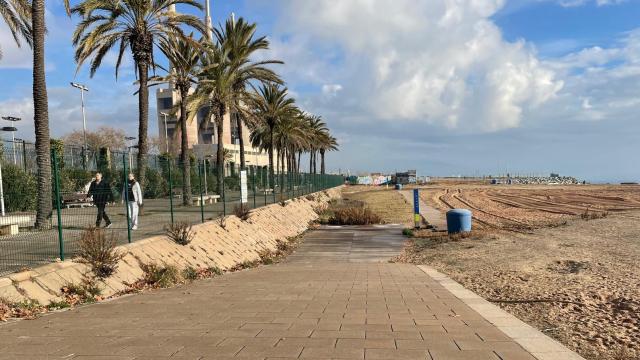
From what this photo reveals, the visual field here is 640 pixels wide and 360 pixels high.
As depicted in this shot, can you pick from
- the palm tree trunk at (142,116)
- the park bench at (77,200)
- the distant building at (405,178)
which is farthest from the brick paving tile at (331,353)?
the distant building at (405,178)

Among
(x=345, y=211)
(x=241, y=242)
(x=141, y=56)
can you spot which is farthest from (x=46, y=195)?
(x=345, y=211)

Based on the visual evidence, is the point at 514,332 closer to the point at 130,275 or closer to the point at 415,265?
the point at 130,275

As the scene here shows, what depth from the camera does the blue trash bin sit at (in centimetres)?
2192

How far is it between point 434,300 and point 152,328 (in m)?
4.23

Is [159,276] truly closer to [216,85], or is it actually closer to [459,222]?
[459,222]

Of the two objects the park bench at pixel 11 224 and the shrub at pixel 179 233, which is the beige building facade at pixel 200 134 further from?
the shrub at pixel 179 233

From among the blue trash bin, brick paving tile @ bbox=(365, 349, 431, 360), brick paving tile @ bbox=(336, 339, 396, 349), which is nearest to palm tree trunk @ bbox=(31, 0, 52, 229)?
brick paving tile @ bbox=(336, 339, 396, 349)

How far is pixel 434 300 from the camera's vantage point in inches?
325

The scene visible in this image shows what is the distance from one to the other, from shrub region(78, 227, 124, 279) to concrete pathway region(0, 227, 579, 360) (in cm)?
99

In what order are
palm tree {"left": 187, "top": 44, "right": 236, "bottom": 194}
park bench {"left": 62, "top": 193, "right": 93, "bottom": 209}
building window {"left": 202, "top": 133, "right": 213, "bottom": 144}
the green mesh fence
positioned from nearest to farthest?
the green mesh fence
park bench {"left": 62, "top": 193, "right": 93, "bottom": 209}
palm tree {"left": 187, "top": 44, "right": 236, "bottom": 194}
building window {"left": 202, "top": 133, "right": 213, "bottom": 144}

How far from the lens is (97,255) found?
366 inches

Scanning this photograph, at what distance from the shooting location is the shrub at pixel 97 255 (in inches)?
364

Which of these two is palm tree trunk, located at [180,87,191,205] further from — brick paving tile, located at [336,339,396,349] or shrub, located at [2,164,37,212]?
brick paving tile, located at [336,339,396,349]

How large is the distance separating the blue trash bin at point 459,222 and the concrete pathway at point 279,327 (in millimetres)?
12198
